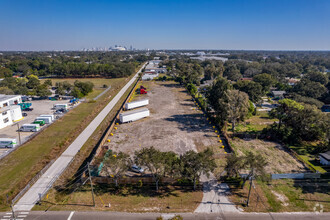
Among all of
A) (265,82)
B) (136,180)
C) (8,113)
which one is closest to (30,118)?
(8,113)

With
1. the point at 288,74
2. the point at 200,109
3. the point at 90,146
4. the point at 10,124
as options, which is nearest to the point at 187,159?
the point at 90,146

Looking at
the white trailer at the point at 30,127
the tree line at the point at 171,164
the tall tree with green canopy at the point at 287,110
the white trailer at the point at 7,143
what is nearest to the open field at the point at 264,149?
the tall tree with green canopy at the point at 287,110

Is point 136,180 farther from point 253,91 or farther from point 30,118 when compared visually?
point 253,91

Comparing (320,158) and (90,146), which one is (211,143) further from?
(90,146)

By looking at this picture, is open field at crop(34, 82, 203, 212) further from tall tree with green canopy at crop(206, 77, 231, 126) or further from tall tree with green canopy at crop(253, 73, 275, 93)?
tall tree with green canopy at crop(253, 73, 275, 93)

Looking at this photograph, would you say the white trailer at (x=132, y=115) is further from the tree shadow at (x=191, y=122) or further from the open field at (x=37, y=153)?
the open field at (x=37, y=153)

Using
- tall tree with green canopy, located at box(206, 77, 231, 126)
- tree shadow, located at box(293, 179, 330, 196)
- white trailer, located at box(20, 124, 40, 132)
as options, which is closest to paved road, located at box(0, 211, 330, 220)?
tree shadow, located at box(293, 179, 330, 196)
